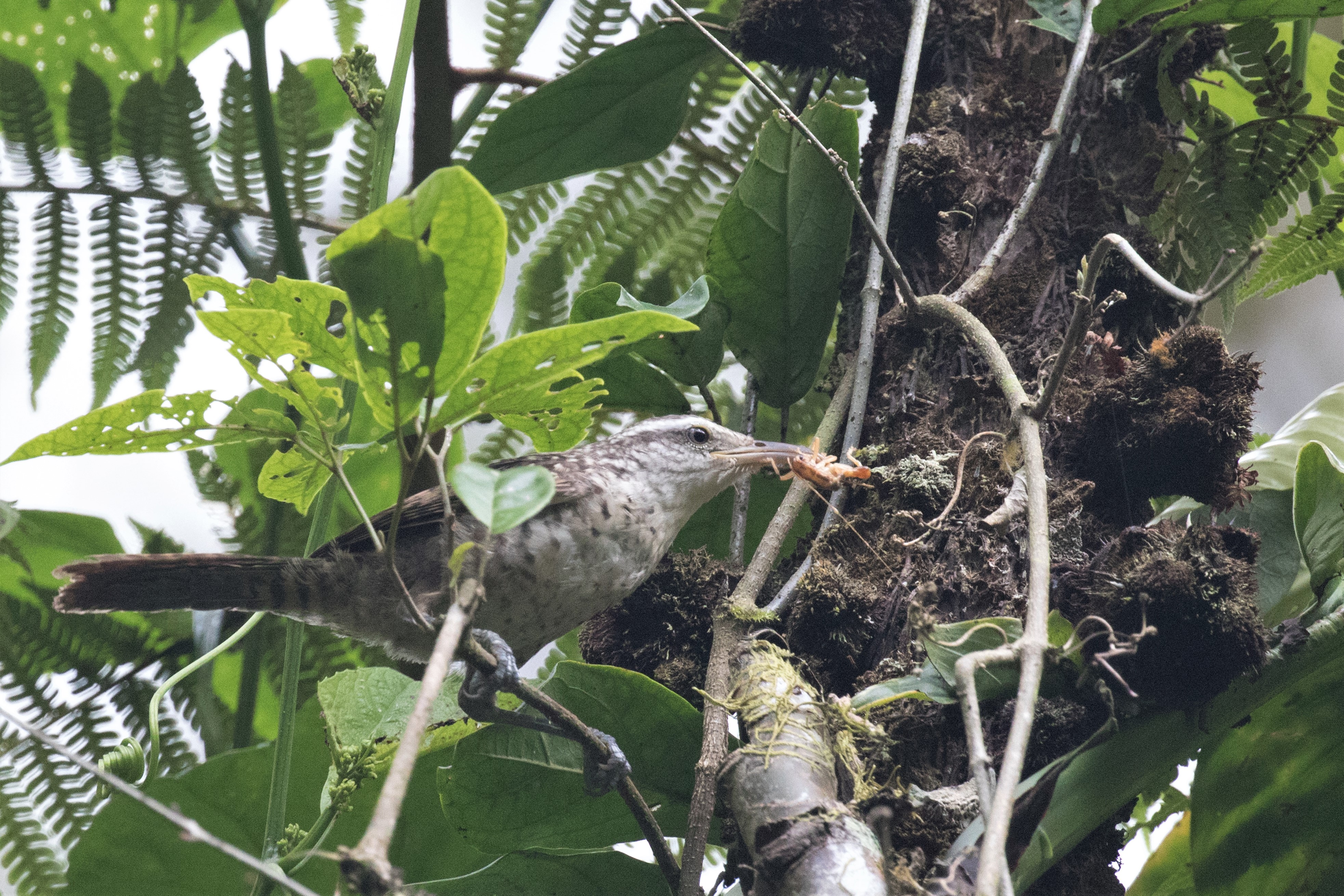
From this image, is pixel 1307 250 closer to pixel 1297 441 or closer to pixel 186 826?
pixel 1297 441

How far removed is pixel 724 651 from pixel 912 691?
372 millimetres

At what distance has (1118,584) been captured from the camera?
1.39m

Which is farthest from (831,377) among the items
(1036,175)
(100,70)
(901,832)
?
(100,70)

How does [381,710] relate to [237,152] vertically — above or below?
below

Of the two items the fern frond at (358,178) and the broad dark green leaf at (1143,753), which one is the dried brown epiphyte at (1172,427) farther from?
the fern frond at (358,178)

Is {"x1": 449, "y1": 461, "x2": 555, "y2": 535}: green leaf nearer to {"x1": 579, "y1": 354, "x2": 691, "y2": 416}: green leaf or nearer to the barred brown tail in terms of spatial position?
the barred brown tail

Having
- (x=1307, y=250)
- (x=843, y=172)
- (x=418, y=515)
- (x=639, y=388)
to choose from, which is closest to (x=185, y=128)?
(x=418, y=515)

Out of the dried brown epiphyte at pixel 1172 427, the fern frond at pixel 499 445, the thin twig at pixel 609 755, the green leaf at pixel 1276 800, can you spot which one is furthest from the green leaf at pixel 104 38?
the green leaf at pixel 1276 800

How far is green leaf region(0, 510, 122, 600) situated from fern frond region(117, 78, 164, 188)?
92 centimetres

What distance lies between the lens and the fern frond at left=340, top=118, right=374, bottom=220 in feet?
9.42

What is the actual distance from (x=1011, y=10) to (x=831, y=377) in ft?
2.89

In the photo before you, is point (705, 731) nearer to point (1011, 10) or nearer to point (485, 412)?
point (485, 412)

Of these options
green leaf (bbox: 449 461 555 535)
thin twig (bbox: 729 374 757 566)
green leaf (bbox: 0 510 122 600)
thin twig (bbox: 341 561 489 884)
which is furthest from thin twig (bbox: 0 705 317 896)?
green leaf (bbox: 0 510 122 600)

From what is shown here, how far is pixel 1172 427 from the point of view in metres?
1.54
